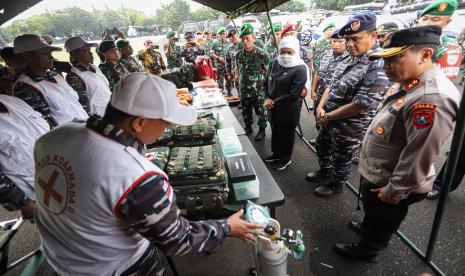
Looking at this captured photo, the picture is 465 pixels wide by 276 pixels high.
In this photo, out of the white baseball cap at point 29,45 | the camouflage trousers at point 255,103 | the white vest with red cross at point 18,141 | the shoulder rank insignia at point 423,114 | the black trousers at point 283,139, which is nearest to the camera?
the shoulder rank insignia at point 423,114

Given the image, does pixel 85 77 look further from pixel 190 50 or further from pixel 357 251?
pixel 190 50

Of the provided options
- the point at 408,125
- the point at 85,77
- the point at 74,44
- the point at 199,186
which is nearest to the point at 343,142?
the point at 408,125

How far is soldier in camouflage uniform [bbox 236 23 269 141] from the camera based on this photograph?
4.21 metres

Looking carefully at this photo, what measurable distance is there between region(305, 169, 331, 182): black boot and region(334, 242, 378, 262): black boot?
46.2 inches

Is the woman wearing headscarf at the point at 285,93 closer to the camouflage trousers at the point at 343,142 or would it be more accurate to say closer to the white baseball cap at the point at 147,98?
the camouflage trousers at the point at 343,142

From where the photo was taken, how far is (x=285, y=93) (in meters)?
3.12

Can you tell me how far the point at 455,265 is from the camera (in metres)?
1.98

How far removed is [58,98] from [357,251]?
3398 millimetres

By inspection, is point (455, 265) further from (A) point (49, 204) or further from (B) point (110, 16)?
(B) point (110, 16)

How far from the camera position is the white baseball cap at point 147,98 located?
91cm

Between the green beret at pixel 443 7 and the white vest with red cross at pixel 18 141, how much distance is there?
405 centimetres

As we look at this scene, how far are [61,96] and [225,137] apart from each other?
1.89 m

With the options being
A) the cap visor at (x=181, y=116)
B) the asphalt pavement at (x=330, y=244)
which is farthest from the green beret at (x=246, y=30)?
the cap visor at (x=181, y=116)

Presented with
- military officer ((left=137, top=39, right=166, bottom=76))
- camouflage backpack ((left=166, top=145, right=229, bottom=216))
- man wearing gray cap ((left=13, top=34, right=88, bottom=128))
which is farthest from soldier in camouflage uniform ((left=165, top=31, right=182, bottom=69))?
camouflage backpack ((left=166, top=145, right=229, bottom=216))
